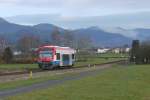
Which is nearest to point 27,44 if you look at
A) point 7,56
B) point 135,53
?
point 135,53

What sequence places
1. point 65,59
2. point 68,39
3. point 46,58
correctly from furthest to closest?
1. point 68,39
2. point 65,59
3. point 46,58

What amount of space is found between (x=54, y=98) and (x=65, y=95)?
5.28 ft

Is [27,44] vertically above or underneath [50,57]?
above

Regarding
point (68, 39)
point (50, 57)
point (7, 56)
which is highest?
point (68, 39)

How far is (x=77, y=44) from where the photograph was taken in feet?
650

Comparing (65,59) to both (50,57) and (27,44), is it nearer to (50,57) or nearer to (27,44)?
(50,57)

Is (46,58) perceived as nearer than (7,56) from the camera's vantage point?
Yes

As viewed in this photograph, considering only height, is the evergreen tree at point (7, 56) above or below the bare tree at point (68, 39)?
below

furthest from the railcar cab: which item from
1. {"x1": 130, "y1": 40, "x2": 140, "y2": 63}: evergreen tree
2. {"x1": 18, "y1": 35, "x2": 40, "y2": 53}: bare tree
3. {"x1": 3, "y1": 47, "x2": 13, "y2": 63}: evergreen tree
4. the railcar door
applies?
{"x1": 18, "y1": 35, "x2": 40, "y2": 53}: bare tree

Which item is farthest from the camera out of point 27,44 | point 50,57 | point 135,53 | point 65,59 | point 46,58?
point 27,44

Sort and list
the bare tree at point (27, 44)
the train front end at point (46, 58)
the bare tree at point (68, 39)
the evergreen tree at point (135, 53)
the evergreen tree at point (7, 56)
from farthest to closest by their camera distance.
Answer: the bare tree at point (68, 39), the bare tree at point (27, 44), the evergreen tree at point (135, 53), the evergreen tree at point (7, 56), the train front end at point (46, 58)

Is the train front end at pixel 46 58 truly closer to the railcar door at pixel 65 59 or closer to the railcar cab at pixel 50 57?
the railcar cab at pixel 50 57

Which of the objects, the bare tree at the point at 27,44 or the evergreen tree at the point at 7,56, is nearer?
the evergreen tree at the point at 7,56

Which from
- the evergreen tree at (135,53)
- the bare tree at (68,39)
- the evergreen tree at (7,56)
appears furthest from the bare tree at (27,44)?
the evergreen tree at (7,56)
